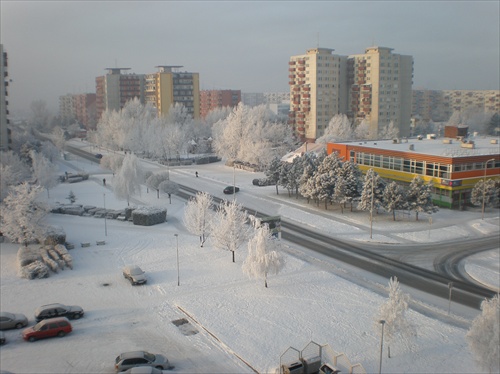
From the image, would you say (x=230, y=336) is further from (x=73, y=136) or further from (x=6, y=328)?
(x=73, y=136)

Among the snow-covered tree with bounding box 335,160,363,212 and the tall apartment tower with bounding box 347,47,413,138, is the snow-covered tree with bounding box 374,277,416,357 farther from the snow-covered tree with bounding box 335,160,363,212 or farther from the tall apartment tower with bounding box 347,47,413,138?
the tall apartment tower with bounding box 347,47,413,138

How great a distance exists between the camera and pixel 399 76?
8794cm

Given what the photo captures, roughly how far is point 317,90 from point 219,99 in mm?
56813

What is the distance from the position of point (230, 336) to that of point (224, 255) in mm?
10312

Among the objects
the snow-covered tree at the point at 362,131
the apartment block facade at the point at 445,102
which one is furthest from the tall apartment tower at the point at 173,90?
the apartment block facade at the point at 445,102

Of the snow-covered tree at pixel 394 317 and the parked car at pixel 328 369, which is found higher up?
the snow-covered tree at pixel 394 317

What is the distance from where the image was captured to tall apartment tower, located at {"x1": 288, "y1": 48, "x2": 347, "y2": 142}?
8750cm

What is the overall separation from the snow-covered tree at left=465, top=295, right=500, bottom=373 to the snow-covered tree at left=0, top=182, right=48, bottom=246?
24854mm

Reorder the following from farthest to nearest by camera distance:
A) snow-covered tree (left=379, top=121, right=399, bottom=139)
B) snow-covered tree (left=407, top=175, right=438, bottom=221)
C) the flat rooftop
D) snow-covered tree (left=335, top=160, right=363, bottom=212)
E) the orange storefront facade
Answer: snow-covered tree (left=379, top=121, right=399, bottom=139), the flat rooftop, the orange storefront facade, snow-covered tree (left=335, top=160, right=363, bottom=212), snow-covered tree (left=407, top=175, right=438, bottom=221)

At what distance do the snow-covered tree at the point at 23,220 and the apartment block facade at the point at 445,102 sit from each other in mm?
134301

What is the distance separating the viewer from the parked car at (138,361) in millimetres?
17125

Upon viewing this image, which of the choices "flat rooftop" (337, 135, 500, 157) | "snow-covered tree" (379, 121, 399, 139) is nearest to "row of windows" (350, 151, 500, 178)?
"flat rooftop" (337, 135, 500, 157)

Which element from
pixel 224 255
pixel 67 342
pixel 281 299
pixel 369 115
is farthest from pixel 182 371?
pixel 369 115

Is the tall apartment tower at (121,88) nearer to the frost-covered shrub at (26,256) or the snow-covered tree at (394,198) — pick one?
the snow-covered tree at (394,198)
